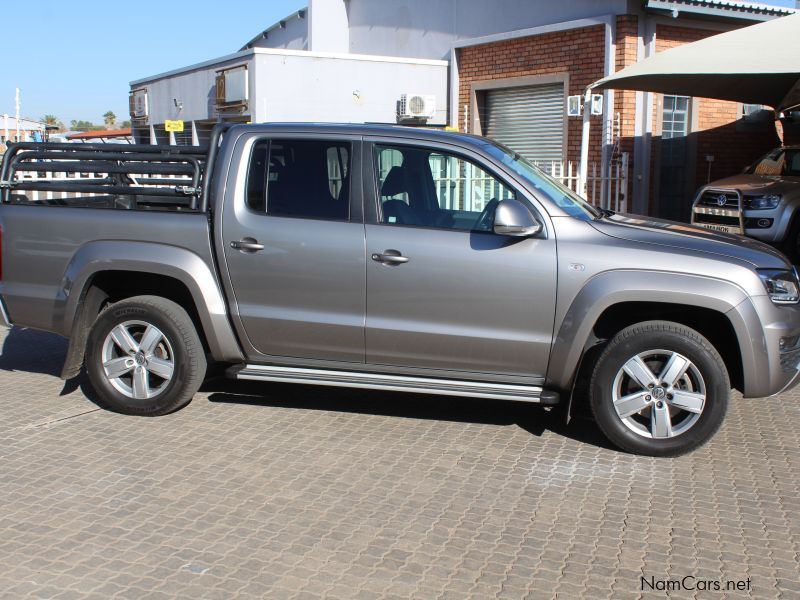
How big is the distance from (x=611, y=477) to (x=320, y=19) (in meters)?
19.5

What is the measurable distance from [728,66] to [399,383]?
8.23m

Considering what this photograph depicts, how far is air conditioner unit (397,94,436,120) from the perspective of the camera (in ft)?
60.3

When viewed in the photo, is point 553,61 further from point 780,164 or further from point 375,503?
point 375,503

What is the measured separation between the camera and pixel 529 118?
58.6 feet

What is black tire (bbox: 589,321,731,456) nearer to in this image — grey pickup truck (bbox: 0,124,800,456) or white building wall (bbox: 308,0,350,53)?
grey pickup truck (bbox: 0,124,800,456)

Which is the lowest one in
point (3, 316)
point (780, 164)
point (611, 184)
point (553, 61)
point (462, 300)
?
point (3, 316)

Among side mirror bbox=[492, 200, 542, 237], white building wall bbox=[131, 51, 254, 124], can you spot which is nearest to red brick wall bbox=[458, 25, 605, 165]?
white building wall bbox=[131, 51, 254, 124]

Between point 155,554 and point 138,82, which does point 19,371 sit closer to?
point 155,554

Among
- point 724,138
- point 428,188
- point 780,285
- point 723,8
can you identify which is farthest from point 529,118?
point 780,285

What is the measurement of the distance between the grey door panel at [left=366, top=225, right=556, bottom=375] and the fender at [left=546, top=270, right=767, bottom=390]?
0.17m

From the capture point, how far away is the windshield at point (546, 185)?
5.62 metres

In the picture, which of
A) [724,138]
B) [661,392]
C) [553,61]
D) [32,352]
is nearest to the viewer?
[661,392]

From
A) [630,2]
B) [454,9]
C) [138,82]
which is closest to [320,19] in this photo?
[454,9]

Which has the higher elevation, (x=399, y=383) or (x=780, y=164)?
(x=780, y=164)
